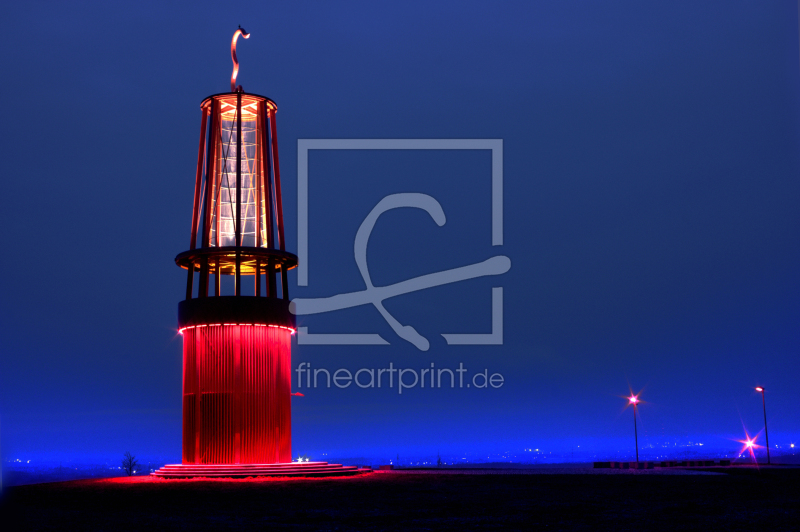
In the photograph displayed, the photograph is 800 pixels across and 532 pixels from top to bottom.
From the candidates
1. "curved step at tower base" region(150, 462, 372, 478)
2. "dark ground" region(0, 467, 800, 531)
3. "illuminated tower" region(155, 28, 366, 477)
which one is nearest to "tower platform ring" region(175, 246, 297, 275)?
"illuminated tower" region(155, 28, 366, 477)

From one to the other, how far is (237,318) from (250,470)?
600 centimetres

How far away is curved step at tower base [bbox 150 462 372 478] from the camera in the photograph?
1240 inches

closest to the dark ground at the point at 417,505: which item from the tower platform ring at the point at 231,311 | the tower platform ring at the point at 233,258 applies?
the tower platform ring at the point at 231,311

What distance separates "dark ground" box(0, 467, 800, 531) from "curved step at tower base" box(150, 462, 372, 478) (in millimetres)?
1599

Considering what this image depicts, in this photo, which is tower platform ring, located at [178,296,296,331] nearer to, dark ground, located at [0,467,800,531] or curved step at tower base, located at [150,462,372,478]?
curved step at tower base, located at [150,462,372,478]

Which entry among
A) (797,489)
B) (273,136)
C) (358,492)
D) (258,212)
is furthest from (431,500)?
(273,136)

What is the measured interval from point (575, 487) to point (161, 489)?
42.7 feet

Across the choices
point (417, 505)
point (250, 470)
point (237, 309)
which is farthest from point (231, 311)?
point (417, 505)

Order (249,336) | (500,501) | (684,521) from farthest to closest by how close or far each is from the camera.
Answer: (249,336) → (500,501) → (684,521)

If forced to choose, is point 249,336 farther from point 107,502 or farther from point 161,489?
point 107,502

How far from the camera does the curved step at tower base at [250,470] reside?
3150cm

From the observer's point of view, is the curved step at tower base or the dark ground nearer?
the dark ground

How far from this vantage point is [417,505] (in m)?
19.9

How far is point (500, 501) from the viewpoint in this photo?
2095cm
